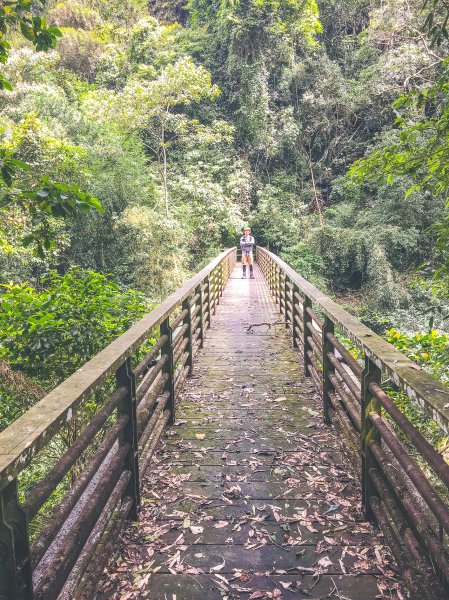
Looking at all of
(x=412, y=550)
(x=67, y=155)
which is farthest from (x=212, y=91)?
(x=412, y=550)

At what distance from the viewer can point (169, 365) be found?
4.04 metres

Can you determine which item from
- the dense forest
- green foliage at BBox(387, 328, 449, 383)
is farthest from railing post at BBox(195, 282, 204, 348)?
the dense forest

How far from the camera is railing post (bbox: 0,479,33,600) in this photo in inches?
47.2

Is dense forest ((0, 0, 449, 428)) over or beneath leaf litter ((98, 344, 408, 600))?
over

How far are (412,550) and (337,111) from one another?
89.2ft

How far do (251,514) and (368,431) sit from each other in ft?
2.92

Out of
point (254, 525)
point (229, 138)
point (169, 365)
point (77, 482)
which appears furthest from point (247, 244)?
point (77, 482)

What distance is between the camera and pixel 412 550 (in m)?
1.96

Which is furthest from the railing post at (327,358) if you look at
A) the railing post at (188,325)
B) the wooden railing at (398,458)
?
the railing post at (188,325)

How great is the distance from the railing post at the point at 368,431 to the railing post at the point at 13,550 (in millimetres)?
1899

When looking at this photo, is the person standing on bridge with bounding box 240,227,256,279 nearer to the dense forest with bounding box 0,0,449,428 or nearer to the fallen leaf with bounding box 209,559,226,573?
the dense forest with bounding box 0,0,449,428

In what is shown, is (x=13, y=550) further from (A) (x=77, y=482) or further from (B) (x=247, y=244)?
(B) (x=247, y=244)

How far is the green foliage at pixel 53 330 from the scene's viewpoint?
4.89m

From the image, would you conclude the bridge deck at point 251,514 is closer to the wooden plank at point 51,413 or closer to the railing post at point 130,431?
the railing post at point 130,431
